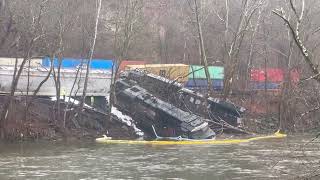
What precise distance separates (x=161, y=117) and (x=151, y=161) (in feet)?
30.3

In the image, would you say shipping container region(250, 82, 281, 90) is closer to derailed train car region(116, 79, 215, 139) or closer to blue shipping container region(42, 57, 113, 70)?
blue shipping container region(42, 57, 113, 70)

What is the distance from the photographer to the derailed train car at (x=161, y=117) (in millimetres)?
26688

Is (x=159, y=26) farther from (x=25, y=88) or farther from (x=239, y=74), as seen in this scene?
(x=25, y=88)

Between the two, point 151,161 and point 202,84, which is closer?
point 151,161

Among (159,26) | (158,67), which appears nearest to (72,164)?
(158,67)

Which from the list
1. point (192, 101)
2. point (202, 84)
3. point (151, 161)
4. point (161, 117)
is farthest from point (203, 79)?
point (151, 161)

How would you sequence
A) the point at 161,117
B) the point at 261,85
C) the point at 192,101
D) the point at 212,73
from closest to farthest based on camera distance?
1. the point at 161,117
2. the point at 192,101
3. the point at 261,85
4. the point at 212,73

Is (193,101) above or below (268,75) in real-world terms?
below

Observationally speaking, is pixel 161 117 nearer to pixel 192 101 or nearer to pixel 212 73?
pixel 192 101

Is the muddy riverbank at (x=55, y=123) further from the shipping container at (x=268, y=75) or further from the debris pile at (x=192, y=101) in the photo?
the shipping container at (x=268, y=75)

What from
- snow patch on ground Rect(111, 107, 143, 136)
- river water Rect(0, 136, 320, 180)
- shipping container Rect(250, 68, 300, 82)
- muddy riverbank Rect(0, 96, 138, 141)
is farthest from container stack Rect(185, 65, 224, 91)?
river water Rect(0, 136, 320, 180)

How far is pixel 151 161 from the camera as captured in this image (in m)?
19.0

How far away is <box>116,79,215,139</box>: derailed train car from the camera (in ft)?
87.6

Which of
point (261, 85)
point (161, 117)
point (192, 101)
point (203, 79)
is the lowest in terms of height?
point (161, 117)
